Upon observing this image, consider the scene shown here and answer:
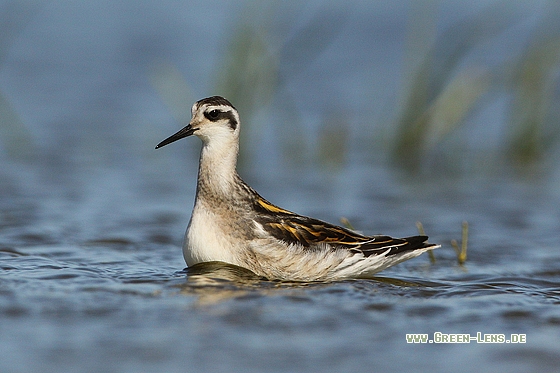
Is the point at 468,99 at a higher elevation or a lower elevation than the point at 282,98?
lower

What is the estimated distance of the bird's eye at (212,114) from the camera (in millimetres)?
7540

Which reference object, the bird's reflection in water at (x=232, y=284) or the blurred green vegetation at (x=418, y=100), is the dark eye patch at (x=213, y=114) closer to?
the bird's reflection in water at (x=232, y=284)

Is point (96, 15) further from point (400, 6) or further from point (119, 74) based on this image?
point (400, 6)

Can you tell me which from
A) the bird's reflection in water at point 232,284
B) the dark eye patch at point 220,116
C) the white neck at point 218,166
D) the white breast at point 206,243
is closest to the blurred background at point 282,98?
the white neck at point 218,166

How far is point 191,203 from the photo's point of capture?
418 inches

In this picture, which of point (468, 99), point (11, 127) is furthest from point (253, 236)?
point (11, 127)

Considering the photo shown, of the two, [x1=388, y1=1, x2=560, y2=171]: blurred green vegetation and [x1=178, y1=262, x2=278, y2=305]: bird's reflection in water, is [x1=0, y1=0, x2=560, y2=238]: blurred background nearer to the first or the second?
[x1=388, y1=1, x2=560, y2=171]: blurred green vegetation

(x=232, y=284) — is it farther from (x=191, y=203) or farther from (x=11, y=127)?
(x=11, y=127)

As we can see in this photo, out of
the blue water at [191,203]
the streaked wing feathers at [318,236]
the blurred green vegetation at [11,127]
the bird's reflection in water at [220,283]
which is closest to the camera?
the blue water at [191,203]

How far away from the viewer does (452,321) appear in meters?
6.23

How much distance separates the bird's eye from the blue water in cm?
129

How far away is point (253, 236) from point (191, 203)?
349 centimetres

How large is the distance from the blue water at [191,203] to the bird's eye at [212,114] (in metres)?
1.29

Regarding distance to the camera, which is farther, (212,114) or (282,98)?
(282,98)
